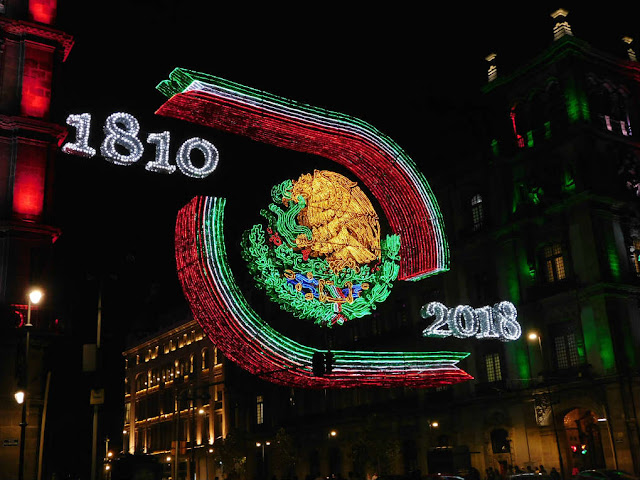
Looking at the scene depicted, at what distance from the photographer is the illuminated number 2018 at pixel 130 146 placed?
91.7 feet

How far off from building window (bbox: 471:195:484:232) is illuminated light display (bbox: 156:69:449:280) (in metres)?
17.8

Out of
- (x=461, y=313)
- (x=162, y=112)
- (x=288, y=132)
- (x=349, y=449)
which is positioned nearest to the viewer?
(x=162, y=112)

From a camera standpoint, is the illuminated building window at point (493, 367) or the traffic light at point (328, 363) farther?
the illuminated building window at point (493, 367)

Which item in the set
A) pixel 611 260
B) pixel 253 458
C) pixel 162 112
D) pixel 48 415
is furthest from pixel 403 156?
pixel 253 458

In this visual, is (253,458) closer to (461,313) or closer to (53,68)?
(461,313)

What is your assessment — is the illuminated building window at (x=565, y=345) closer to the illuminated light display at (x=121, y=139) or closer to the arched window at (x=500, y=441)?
the arched window at (x=500, y=441)

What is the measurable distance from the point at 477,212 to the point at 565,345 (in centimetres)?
1236

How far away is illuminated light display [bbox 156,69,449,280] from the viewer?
104ft

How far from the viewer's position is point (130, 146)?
94.3 ft

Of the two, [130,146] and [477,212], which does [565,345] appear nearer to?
[477,212]

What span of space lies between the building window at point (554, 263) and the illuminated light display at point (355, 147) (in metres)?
14.7

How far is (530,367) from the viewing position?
47062mm

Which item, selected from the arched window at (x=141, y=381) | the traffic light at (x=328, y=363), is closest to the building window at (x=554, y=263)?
the traffic light at (x=328, y=363)

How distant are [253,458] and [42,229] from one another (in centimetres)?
4608
